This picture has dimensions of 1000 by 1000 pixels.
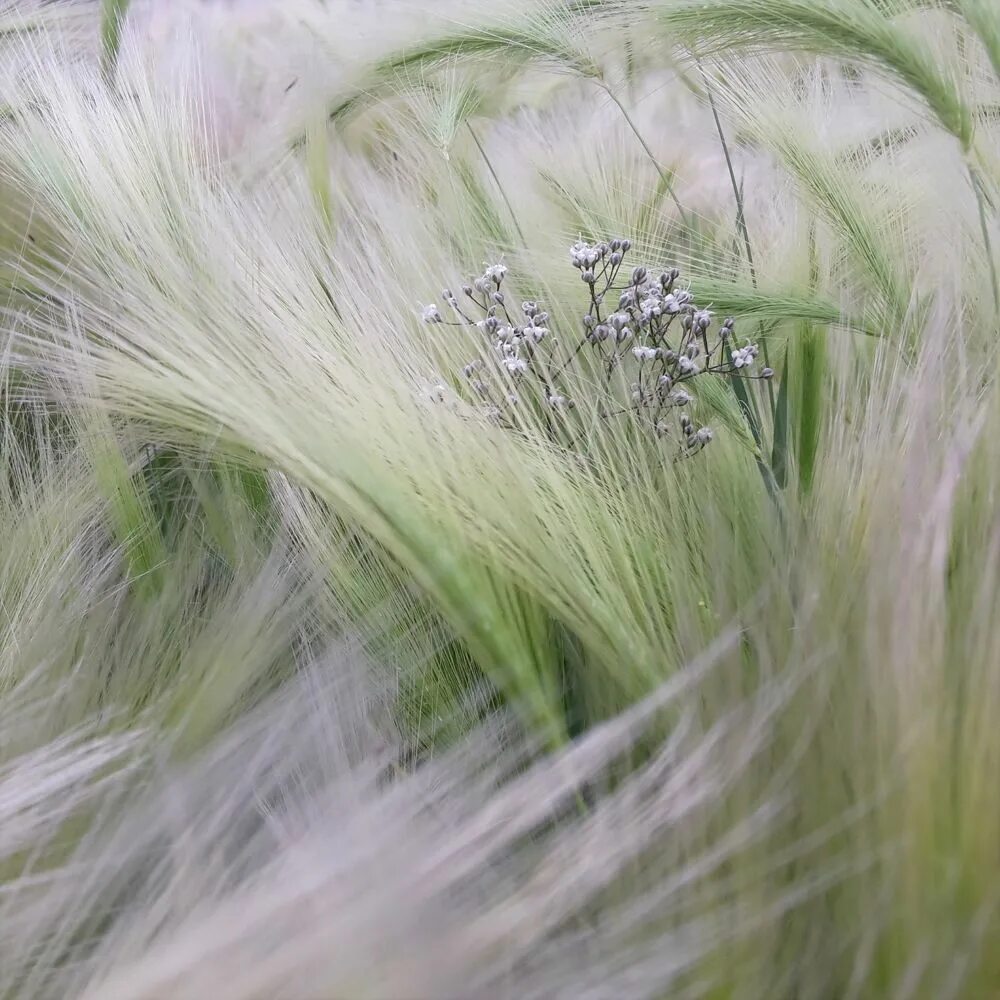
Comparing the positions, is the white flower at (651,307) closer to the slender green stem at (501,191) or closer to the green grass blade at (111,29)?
the slender green stem at (501,191)

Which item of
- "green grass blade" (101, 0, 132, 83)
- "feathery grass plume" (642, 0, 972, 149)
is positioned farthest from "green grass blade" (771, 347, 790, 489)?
"green grass blade" (101, 0, 132, 83)

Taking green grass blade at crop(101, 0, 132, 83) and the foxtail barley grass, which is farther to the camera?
green grass blade at crop(101, 0, 132, 83)

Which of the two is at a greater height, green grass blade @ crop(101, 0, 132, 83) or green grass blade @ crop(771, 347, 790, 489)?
green grass blade @ crop(101, 0, 132, 83)

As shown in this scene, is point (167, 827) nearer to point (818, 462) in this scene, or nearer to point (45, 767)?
point (45, 767)

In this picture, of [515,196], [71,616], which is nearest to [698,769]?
[71,616]

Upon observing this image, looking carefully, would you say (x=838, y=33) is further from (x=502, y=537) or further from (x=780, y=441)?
(x=502, y=537)

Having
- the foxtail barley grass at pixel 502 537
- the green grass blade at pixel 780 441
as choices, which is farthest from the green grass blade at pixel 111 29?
the green grass blade at pixel 780 441

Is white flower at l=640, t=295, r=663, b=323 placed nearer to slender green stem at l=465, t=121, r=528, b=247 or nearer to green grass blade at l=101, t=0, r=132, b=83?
slender green stem at l=465, t=121, r=528, b=247

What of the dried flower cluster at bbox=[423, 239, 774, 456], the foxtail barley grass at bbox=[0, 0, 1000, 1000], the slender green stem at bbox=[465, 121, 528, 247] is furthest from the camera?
the slender green stem at bbox=[465, 121, 528, 247]
